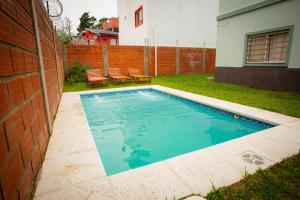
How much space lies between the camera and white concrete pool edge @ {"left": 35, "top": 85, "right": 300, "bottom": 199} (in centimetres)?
212

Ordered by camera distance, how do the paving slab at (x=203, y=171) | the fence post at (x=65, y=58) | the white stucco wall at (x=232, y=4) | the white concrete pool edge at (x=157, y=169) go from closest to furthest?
1. the white concrete pool edge at (x=157, y=169)
2. the paving slab at (x=203, y=171)
3. the white stucco wall at (x=232, y=4)
4. the fence post at (x=65, y=58)

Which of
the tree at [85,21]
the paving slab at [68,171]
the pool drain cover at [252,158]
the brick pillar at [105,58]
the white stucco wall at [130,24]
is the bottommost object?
the paving slab at [68,171]

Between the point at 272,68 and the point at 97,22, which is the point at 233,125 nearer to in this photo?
the point at 272,68

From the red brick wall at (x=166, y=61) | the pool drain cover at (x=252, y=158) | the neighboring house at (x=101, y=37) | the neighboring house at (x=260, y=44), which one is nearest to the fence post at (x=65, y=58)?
the red brick wall at (x=166, y=61)

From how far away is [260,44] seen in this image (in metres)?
8.91

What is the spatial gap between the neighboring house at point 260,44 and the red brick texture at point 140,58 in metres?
5.55

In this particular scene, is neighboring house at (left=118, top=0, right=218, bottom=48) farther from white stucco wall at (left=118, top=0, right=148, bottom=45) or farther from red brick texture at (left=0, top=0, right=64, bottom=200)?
red brick texture at (left=0, top=0, right=64, bottom=200)

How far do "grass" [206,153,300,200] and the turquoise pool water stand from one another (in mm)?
1780

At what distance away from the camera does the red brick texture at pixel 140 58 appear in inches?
502

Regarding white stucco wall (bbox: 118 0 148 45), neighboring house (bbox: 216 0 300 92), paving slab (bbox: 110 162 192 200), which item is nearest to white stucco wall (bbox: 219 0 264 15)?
neighboring house (bbox: 216 0 300 92)

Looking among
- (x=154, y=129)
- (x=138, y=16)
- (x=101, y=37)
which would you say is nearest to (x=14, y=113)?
(x=154, y=129)

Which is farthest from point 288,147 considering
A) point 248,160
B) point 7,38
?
point 7,38

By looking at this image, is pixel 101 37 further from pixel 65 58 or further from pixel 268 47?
pixel 268 47

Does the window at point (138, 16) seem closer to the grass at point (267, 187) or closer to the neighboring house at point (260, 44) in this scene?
the neighboring house at point (260, 44)
